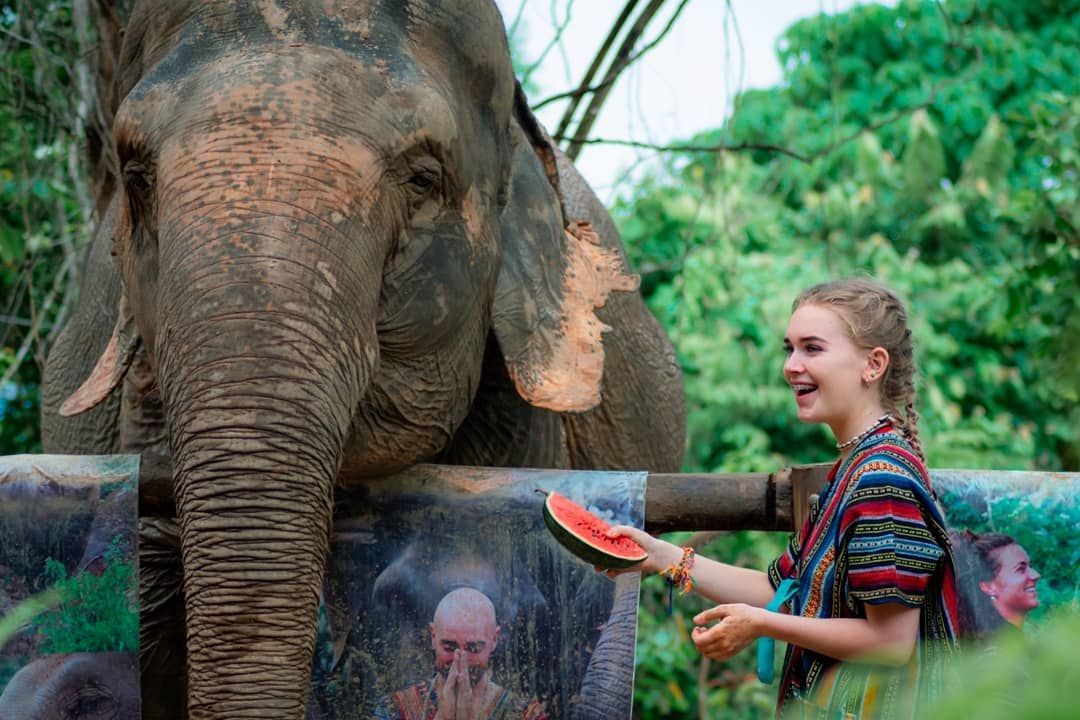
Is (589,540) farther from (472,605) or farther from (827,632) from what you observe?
(472,605)

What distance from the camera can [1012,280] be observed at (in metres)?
6.82

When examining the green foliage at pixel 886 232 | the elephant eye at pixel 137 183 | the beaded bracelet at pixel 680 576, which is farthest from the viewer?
the green foliage at pixel 886 232

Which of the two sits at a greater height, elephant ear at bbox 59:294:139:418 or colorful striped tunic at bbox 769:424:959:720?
elephant ear at bbox 59:294:139:418

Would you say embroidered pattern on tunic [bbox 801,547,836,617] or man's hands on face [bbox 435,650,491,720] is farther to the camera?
man's hands on face [bbox 435,650,491,720]

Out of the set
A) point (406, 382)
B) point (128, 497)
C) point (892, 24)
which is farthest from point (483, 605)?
point (892, 24)

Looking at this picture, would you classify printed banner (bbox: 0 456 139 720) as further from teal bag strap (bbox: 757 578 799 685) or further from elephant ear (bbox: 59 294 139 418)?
teal bag strap (bbox: 757 578 799 685)

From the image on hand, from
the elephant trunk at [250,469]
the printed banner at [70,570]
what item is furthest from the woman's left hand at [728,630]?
the printed banner at [70,570]

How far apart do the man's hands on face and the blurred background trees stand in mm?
2581

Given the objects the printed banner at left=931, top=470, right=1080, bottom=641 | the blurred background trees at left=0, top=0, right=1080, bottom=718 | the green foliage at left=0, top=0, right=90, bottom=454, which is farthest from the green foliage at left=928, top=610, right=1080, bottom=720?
the green foliage at left=0, top=0, right=90, bottom=454

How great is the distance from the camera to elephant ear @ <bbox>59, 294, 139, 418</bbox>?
3.33m

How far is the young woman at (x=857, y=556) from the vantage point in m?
2.33

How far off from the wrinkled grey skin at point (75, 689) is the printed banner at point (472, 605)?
38 centimetres

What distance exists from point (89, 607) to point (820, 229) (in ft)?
32.0

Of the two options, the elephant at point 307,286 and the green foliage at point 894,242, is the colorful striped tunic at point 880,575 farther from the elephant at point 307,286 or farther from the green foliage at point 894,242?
the green foliage at point 894,242
